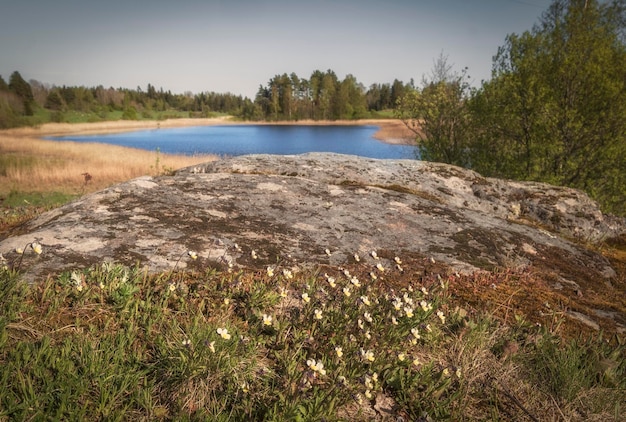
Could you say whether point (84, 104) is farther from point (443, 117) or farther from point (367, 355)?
point (367, 355)

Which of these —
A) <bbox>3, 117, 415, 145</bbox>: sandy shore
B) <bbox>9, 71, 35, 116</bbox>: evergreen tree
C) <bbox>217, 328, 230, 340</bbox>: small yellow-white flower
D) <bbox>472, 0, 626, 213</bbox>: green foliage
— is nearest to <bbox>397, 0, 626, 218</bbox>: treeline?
<bbox>472, 0, 626, 213</bbox>: green foliage

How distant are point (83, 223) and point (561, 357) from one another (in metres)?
4.61

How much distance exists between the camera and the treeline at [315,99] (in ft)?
422

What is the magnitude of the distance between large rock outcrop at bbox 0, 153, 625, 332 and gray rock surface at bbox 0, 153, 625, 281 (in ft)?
0.05

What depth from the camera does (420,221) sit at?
491 centimetres

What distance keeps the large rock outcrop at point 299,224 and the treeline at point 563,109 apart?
15.1 ft

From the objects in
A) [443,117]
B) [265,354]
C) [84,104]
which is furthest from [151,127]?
[265,354]

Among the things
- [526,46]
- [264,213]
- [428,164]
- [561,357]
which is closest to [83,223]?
[264,213]

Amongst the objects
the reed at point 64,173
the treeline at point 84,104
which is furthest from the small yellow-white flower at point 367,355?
the treeline at point 84,104

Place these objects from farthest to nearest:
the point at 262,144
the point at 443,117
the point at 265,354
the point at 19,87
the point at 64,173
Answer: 1. the point at 19,87
2. the point at 262,144
3. the point at 64,173
4. the point at 443,117
5. the point at 265,354

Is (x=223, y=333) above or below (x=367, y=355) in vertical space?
above

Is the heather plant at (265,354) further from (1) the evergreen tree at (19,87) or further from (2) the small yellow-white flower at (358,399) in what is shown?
(1) the evergreen tree at (19,87)

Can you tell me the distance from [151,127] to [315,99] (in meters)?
61.3

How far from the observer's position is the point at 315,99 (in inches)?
5389
